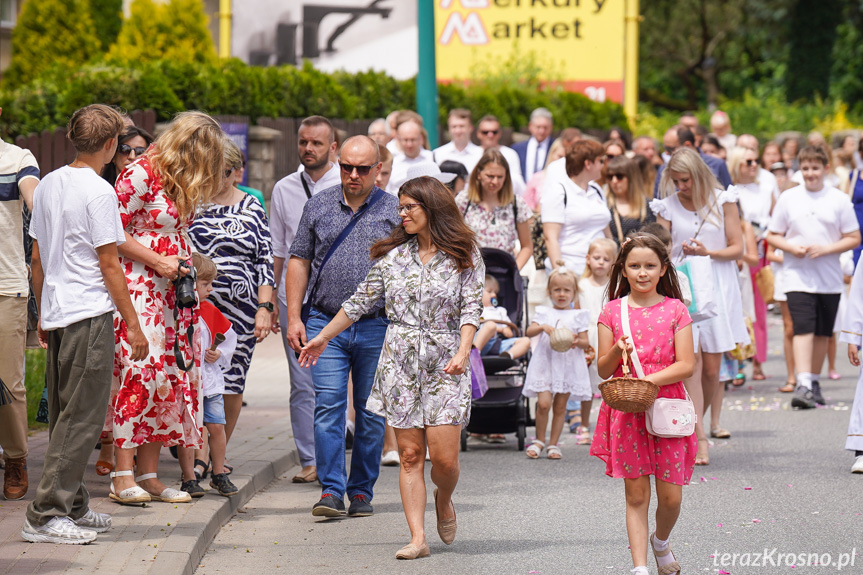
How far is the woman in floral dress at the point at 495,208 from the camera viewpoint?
34.3 feet

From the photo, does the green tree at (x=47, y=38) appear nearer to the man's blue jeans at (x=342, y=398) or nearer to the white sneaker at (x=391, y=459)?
the white sneaker at (x=391, y=459)

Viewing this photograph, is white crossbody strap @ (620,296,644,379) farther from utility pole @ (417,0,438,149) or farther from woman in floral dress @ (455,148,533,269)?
utility pole @ (417,0,438,149)

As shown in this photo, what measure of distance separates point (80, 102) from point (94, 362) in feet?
33.5

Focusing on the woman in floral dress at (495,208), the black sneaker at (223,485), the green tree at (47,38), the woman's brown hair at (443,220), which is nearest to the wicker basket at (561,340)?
the woman in floral dress at (495,208)

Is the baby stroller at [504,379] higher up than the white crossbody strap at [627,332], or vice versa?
the white crossbody strap at [627,332]

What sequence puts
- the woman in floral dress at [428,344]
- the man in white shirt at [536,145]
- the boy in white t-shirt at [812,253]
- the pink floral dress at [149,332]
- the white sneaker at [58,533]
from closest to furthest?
the white sneaker at [58,533] → the woman in floral dress at [428,344] → the pink floral dress at [149,332] → the boy in white t-shirt at [812,253] → the man in white shirt at [536,145]

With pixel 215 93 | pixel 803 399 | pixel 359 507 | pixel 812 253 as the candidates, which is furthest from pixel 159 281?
pixel 215 93

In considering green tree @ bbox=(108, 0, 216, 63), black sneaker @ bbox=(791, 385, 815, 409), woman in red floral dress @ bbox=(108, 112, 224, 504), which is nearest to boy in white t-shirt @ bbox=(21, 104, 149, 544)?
woman in red floral dress @ bbox=(108, 112, 224, 504)

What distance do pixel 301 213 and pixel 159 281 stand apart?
5.35ft

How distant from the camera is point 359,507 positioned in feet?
25.2

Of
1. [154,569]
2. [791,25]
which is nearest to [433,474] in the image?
[154,569]

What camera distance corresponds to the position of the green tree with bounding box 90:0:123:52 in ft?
86.8

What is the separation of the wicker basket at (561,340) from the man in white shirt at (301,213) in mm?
1930

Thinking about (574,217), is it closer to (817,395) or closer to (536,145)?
(817,395)
